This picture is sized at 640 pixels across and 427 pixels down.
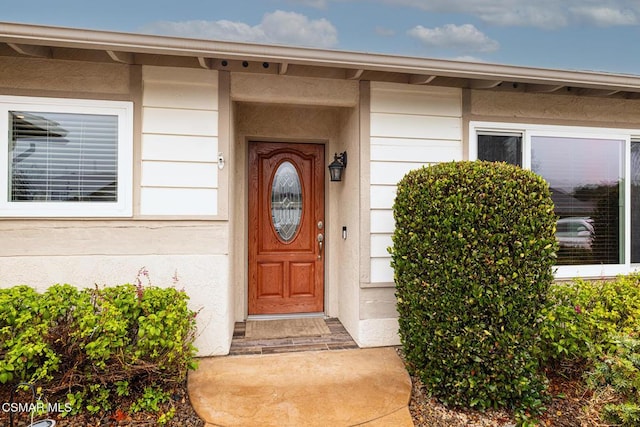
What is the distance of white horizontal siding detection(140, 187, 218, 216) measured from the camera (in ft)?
10.3

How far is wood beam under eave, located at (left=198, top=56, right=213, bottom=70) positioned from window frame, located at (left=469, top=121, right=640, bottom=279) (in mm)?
2655

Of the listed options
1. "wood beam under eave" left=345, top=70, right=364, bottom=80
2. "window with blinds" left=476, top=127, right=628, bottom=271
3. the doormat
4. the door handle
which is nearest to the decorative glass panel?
"window with blinds" left=476, top=127, right=628, bottom=271

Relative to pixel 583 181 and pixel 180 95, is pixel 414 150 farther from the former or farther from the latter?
pixel 180 95

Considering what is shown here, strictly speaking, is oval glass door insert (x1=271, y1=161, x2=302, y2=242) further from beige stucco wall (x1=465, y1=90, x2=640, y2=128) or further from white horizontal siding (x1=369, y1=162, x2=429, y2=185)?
beige stucco wall (x1=465, y1=90, x2=640, y2=128)

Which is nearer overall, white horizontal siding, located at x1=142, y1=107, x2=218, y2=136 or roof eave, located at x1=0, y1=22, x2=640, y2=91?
roof eave, located at x1=0, y1=22, x2=640, y2=91

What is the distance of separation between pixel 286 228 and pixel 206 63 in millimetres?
2005

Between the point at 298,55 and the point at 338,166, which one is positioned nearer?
the point at 298,55

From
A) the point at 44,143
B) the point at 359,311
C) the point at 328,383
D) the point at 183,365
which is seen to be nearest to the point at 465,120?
the point at 359,311

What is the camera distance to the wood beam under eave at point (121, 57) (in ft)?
9.55

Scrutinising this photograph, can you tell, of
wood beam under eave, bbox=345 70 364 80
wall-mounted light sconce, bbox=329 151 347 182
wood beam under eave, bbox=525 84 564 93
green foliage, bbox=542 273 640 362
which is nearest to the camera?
green foliage, bbox=542 273 640 362

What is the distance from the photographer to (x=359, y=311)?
3.43 meters

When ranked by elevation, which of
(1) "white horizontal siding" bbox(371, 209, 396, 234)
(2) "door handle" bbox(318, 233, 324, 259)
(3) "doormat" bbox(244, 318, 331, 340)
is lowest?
(3) "doormat" bbox(244, 318, 331, 340)

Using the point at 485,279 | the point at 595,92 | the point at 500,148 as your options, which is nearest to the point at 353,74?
the point at 500,148

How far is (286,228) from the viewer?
428 centimetres
